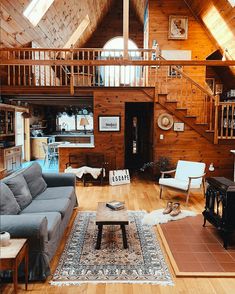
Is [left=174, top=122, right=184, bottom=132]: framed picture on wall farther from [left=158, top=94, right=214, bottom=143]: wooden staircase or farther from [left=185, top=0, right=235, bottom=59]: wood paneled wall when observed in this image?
[left=185, top=0, right=235, bottom=59]: wood paneled wall

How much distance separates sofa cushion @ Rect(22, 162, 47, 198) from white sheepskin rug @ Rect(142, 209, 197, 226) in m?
1.71

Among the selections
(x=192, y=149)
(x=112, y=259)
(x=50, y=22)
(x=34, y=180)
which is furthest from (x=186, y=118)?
(x=112, y=259)

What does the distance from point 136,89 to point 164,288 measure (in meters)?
5.22

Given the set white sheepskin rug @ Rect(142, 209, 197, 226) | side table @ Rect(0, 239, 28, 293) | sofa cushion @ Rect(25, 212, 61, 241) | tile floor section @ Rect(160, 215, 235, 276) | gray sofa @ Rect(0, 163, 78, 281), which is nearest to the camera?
side table @ Rect(0, 239, 28, 293)

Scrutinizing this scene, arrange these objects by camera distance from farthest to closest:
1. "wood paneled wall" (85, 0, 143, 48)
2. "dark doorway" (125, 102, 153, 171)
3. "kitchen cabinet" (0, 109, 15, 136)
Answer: "wood paneled wall" (85, 0, 143, 48) < "dark doorway" (125, 102, 153, 171) < "kitchen cabinet" (0, 109, 15, 136)

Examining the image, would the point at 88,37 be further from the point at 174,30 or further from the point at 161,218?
the point at 161,218

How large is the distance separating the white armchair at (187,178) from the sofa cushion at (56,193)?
2.02 m

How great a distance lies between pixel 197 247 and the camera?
3.45 m

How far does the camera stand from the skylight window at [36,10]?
607 cm

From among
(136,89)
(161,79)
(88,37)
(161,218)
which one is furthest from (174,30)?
(161,218)

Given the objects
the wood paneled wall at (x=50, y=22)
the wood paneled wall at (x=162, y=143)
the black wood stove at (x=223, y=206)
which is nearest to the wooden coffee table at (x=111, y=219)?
the black wood stove at (x=223, y=206)

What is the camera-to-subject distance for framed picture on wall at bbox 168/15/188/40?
8.48 m

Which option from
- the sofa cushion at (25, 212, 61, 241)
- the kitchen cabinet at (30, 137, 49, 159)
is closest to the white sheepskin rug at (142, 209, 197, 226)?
the sofa cushion at (25, 212, 61, 241)

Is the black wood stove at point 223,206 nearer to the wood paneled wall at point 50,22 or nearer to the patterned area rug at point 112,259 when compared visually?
the patterned area rug at point 112,259
